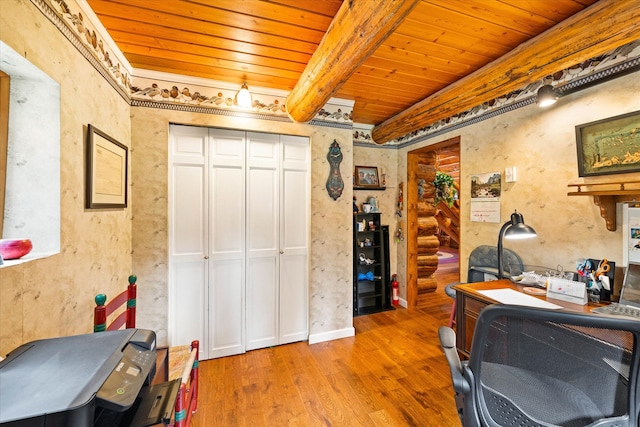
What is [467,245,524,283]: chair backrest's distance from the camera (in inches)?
89.7

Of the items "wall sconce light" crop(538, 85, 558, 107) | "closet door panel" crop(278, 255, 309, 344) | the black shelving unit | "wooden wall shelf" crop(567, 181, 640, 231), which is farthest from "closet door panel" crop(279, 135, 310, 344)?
"wooden wall shelf" crop(567, 181, 640, 231)

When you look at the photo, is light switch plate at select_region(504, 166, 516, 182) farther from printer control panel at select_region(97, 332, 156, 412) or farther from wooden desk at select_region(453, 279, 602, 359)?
printer control panel at select_region(97, 332, 156, 412)

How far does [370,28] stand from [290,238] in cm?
191

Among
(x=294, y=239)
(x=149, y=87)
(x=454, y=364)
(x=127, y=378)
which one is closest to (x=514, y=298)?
(x=454, y=364)

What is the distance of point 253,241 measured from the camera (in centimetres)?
249

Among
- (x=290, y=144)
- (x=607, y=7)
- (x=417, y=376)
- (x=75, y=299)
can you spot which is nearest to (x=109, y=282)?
(x=75, y=299)

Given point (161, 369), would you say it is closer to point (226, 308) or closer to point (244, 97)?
point (226, 308)

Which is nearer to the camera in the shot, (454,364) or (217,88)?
(454,364)

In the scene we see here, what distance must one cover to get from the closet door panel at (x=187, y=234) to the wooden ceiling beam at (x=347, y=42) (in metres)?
1.14

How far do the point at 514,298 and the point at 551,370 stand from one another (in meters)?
1.03

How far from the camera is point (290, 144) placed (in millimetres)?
2604

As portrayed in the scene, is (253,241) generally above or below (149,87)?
below

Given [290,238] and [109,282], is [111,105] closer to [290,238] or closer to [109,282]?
[109,282]

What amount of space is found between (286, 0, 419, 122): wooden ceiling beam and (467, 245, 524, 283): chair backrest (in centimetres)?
216
